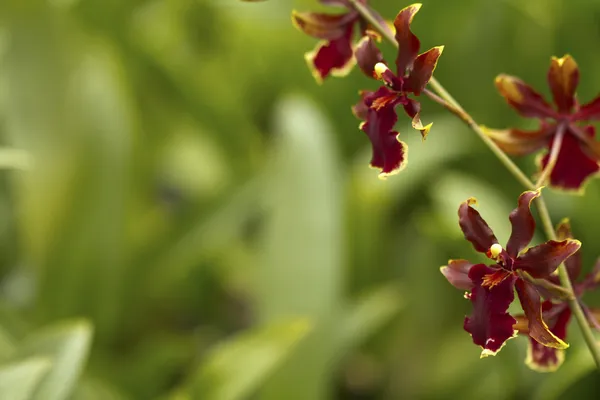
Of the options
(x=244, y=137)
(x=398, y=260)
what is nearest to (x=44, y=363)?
(x=398, y=260)

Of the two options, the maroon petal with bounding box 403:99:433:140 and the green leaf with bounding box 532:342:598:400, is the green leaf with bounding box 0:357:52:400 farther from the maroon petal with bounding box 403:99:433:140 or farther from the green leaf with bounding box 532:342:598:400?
the green leaf with bounding box 532:342:598:400

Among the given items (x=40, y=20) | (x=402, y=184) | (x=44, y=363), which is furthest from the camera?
(x=402, y=184)

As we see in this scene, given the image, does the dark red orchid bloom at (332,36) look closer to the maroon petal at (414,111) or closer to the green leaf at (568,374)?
the maroon petal at (414,111)

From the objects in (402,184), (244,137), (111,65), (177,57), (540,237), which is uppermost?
(111,65)

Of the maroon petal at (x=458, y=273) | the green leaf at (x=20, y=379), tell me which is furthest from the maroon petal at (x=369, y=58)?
the green leaf at (x=20, y=379)

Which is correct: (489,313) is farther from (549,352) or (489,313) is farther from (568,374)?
(568,374)

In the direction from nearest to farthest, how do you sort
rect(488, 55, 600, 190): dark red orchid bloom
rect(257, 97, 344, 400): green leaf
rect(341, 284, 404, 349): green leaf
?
rect(488, 55, 600, 190): dark red orchid bloom < rect(257, 97, 344, 400): green leaf < rect(341, 284, 404, 349): green leaf

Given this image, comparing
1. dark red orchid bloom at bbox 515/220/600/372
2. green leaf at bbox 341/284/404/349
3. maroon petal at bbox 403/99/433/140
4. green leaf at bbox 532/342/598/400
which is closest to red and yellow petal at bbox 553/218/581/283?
dark red orchid bloom at bbox 515/220/600/372

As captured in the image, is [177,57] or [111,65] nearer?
[111,65]

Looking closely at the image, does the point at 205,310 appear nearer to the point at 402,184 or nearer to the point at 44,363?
the point at 402,184
